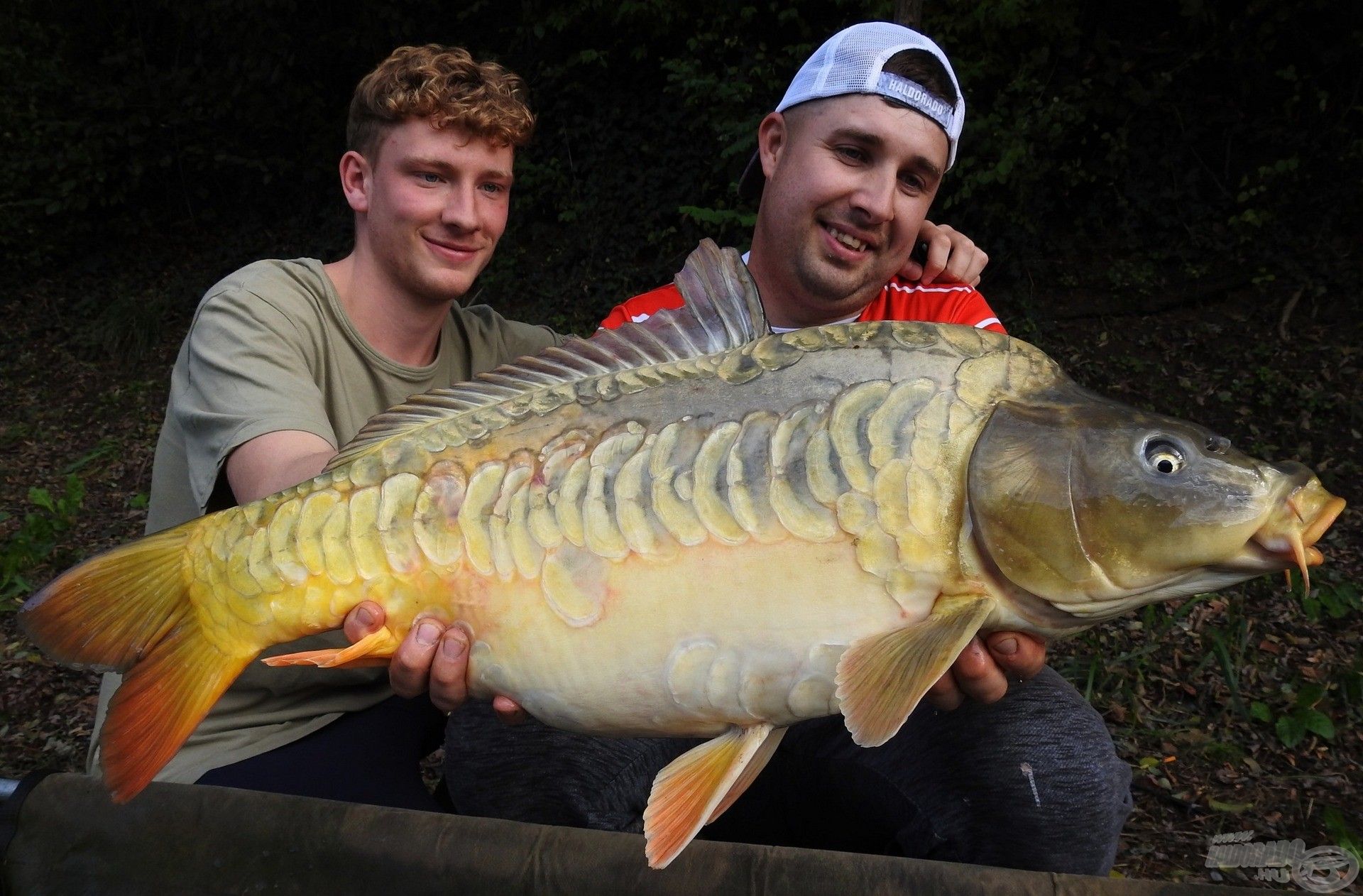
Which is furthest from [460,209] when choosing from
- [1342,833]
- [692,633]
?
[1342,833]

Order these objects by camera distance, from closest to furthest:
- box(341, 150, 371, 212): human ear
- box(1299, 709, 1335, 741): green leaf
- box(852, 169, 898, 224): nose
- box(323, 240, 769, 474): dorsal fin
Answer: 1. box(323, 240, 769, 474): dorsal fin
2. box(852, 169, 898, 224): nose
3. box(341, 150, 371, 212): human ear
4. box(1299, 709, 1335, 741): green leaf

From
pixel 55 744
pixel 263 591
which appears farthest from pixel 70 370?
pixel 263 591

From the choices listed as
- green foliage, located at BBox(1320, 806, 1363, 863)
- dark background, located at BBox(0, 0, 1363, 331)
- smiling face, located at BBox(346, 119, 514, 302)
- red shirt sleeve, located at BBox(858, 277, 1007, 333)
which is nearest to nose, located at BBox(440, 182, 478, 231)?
smiling face, located at BBox(346, 119, 514, 302)

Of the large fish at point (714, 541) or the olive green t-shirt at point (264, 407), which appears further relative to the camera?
the olive green t-shirt at point (264, 407)

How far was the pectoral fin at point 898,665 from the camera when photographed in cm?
101

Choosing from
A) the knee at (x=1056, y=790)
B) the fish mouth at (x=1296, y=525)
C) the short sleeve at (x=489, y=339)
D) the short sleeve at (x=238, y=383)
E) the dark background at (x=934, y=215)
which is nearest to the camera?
the fish mouth at (x=1296, y=525)

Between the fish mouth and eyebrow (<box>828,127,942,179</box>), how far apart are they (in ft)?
3.31

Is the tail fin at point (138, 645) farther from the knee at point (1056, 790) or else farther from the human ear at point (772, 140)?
the human ear at point (772, 140)

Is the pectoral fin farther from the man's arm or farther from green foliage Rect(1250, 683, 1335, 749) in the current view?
green foliage Rect(1250, 683, 1335, 749)

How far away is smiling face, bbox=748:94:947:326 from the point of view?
1.80m

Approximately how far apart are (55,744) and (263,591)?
7.36 ft

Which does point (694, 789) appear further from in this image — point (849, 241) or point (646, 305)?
point (646, 305)

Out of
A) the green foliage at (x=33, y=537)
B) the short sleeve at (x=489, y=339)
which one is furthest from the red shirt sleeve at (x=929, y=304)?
the green foliage at (x=33, y=537)

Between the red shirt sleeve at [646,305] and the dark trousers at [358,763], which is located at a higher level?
the red shirt sleeve at [646,305]
